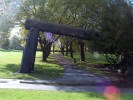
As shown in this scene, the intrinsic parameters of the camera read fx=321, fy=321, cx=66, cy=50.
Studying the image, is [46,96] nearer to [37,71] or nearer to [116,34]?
[116,34]

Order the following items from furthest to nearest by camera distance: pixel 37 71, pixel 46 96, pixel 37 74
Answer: pixel 37 71 < pixel 37 74 < pixel 46 96

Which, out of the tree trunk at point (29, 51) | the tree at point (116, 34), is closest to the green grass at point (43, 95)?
the tree at point (116, 34)

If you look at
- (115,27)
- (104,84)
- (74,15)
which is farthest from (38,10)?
(104,84)

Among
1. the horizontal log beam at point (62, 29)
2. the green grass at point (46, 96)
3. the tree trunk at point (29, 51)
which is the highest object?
the horizontal log beam at point (62, 29)

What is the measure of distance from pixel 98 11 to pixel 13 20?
877 cm

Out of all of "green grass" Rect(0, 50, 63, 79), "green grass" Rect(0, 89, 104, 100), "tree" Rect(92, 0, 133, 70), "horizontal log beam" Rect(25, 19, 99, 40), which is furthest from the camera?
"horizontal log beam" Rect(25, 19, 99, 40)

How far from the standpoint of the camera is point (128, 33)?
18125 mm

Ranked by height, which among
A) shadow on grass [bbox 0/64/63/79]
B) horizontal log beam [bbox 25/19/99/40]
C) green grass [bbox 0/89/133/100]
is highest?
horizontal log beam [bbox 25/19/99/40]

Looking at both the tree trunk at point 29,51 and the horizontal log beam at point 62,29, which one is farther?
the tree trunk at point 29,51

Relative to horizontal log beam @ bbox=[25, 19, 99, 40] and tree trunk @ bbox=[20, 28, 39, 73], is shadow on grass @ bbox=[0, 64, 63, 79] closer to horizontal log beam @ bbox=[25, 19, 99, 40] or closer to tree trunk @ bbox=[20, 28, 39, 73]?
Result: tree trunk @ bbox=[20, 28, 39, 73]

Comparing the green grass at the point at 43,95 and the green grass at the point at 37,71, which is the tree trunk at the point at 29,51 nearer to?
the green grass at the point at 37,71

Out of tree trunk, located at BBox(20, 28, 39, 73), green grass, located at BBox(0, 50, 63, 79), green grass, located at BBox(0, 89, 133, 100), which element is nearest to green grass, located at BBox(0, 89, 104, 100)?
green grass, located at BBox(0, 89, 133, 100)

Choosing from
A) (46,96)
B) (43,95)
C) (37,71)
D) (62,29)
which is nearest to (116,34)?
(62,29)

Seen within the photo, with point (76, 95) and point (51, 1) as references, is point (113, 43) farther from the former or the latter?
point (51, 1)
